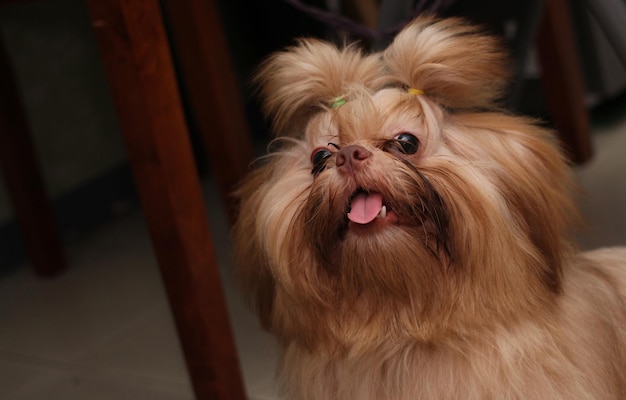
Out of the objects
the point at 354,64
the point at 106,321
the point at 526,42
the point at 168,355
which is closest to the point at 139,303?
the point at 106,321

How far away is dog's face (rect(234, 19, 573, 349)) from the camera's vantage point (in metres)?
0.97

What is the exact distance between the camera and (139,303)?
6.61 ft

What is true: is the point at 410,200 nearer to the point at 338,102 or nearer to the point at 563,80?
the point at 338,102

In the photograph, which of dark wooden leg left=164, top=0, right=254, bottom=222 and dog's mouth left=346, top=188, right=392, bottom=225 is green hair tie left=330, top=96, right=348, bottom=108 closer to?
Answer: dog's mouth left=346, top=188, right=392, bottom=225

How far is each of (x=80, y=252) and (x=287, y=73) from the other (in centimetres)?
144

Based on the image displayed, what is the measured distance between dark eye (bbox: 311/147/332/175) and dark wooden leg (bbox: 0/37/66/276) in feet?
4.05

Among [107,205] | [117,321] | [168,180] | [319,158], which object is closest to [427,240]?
[319,158]

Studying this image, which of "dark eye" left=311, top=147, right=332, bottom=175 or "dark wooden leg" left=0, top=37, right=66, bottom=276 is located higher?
"dark eye" left=311, top=147, right=332, bottom=175

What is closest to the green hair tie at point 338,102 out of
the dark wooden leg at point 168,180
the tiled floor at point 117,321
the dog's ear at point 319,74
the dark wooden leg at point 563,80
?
the dog's ear at point 319,74

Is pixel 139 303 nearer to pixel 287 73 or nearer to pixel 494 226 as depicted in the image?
pixel 287 73

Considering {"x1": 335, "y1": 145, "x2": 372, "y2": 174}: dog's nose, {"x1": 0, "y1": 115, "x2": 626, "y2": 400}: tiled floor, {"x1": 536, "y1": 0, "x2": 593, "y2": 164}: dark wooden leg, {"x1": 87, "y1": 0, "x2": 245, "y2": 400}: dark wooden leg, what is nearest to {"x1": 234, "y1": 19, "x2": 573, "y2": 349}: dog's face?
{"x1": 335, "y1": 145, "x2": 372, "y2": 174}: dog's nose

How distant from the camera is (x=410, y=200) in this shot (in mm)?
957

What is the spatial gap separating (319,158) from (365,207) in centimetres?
10

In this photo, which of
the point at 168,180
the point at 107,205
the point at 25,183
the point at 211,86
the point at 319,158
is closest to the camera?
the point at 319,158
